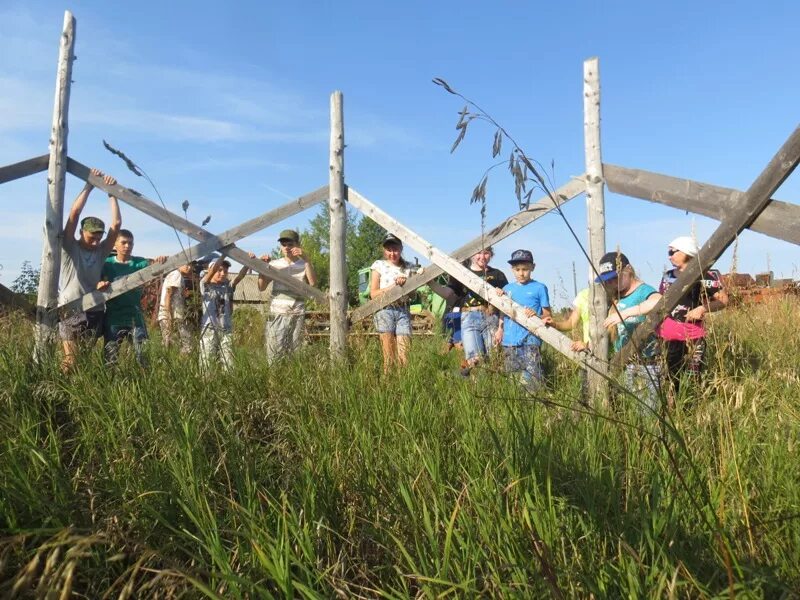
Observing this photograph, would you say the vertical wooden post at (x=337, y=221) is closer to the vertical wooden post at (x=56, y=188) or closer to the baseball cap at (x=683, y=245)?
the vertical wooden post at (x=56, y=188)

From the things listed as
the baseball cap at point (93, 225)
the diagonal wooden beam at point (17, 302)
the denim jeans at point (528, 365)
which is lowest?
the denim jeans at point (528, 365)

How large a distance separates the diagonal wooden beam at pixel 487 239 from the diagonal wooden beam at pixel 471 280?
0.11m

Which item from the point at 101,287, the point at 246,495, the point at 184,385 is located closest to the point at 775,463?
the point at 246,495

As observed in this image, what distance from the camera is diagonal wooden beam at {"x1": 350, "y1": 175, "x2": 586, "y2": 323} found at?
4.54 meters

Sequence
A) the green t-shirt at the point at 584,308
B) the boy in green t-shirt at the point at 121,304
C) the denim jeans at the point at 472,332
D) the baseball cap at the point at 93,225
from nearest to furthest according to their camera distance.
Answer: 1. the green t-shirt at the point at 584,308
2. the baseball cap at the point at 93,225
3. the boy in green t-shirt at the point at 121,304
4. the denim jeans at the point at 472,332

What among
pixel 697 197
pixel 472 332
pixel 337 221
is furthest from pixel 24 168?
pixel 697 197

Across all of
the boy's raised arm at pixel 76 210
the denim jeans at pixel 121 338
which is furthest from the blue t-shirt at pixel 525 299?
the boy's raised arm at pixel 76 210

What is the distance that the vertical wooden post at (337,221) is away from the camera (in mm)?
5668

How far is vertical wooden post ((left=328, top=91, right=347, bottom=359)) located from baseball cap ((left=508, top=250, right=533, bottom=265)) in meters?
1.47

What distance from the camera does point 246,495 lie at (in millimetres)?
2248

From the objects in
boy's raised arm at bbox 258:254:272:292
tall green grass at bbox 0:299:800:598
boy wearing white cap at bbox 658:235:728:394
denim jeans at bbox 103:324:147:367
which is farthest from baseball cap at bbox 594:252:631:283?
boy's raised arm at bbox 258:254:272:292

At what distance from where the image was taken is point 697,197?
12.3 feet

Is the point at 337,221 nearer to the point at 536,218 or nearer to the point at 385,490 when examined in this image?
the point at 536,218

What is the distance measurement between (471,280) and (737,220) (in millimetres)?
1920
